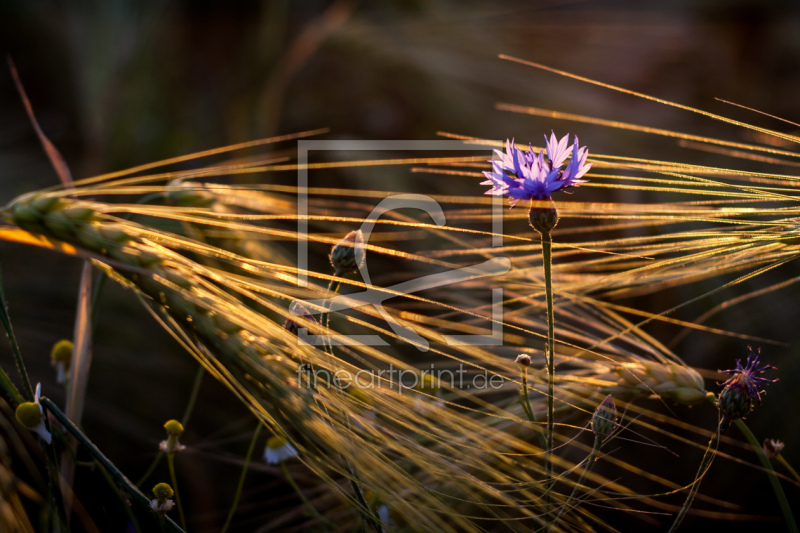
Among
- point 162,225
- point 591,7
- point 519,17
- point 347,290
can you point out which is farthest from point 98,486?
point 591,7

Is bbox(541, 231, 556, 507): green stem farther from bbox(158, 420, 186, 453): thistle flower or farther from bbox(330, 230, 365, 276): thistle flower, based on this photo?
bbox(158, 420, 186, 453): thistle flower

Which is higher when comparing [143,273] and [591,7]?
[591,7]

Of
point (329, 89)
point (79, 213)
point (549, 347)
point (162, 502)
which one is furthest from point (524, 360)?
point (329, 89)

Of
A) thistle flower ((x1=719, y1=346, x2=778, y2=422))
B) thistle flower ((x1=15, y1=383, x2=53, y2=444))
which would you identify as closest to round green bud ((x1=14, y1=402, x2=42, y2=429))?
thistle flower ((x1=15, y1=383, x2=53, y2=444))

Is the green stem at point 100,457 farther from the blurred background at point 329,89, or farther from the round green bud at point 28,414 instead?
the blurred background at point 329,89

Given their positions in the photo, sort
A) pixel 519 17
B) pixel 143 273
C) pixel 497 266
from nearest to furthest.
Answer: pixel 143 273
pixel 497 266
pixel 519 17

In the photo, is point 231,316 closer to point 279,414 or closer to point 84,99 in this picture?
point 279,414
